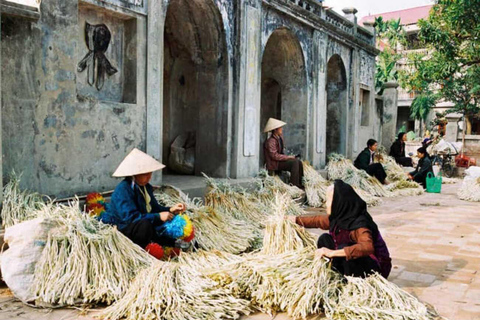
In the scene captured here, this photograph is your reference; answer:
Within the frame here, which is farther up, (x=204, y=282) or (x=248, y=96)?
(x=248, y=96)

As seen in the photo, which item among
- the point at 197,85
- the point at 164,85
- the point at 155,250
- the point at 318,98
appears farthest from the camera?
the point at 318,98

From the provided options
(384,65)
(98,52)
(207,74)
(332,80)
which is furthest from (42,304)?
(384,65)

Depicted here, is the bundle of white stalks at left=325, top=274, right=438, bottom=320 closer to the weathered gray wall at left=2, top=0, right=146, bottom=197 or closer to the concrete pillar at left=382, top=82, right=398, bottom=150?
the weathered gray wall at left=2, top=0, right=146, bottom=197

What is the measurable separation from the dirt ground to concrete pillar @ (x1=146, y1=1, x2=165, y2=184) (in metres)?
2.71

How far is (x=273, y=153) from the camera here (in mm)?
7926

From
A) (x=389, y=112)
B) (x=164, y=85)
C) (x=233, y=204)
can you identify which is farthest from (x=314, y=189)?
(x=389, y=112)

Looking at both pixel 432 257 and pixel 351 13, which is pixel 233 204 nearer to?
pixel 432 257

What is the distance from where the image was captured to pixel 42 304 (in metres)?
3.15

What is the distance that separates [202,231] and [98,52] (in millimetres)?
2471

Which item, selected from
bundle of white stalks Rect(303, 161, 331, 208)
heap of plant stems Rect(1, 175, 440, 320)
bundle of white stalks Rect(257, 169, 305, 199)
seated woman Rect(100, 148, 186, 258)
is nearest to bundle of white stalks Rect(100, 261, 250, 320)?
heap of plant stems Rect(1, 175, 440, 320)

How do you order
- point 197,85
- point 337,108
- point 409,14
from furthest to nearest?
point 409,14, point 337,108, point 197,85

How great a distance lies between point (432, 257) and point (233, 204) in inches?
91.7

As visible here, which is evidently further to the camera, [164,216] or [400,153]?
[400,153]

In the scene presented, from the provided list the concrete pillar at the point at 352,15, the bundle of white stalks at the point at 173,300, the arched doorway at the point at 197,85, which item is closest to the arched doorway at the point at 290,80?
the arched doorway at the point at 197,85
